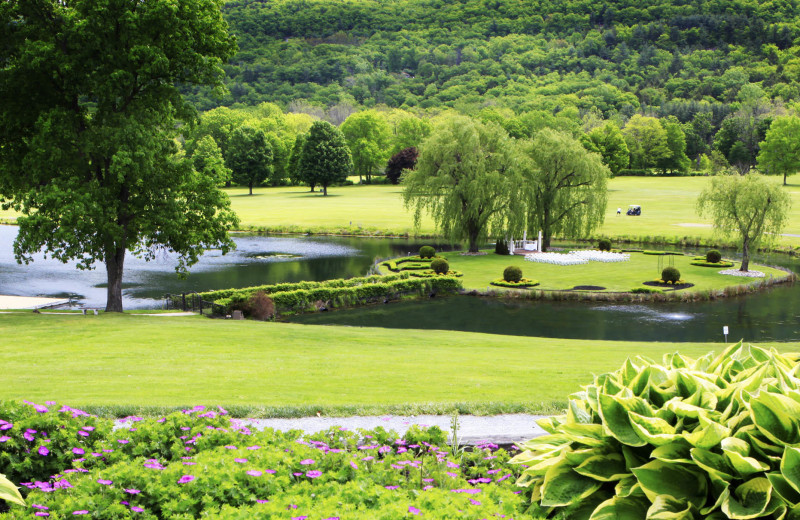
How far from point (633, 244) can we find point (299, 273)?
3402cm

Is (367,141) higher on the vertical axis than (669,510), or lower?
higher

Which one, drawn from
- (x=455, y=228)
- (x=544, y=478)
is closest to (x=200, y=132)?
(x=455, y=228)

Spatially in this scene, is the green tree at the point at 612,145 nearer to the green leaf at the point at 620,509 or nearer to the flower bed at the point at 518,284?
the flower bed at the point at 518,284

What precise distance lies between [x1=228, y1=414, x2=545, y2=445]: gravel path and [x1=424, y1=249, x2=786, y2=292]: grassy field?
1325 inches

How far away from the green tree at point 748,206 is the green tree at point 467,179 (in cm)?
1471

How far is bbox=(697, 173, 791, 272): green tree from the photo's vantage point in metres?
47.8

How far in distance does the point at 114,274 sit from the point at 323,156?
280 ft

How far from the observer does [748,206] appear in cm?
4816

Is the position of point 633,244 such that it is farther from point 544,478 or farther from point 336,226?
point 544,478

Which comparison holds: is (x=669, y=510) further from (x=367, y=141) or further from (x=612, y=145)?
(x=367, y=141)

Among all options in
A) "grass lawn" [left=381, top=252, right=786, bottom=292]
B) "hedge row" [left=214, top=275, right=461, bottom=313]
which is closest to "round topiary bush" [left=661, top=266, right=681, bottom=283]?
"grass lawn" [left=381, top=252, right=786, bottom=292]

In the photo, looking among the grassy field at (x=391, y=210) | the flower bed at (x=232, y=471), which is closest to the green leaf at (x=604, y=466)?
the flower bed at (x=232, y=471)

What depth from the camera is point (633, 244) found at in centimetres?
6631

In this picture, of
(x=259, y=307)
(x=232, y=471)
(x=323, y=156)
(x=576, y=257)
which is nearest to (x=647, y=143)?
(x=323, y=156)
